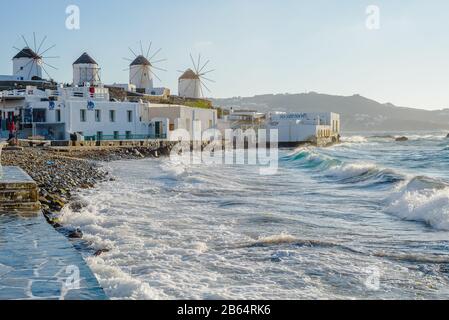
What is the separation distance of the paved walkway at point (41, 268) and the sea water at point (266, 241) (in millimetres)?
497

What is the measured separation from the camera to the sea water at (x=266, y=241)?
7.33m

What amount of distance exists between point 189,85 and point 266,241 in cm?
6638

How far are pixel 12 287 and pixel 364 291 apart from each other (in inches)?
170

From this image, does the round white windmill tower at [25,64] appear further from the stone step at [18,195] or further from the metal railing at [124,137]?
the stone step at [18,195]

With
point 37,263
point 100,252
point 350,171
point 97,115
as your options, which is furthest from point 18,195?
point 97,115

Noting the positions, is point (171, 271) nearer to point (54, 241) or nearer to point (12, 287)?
point (54, 241)

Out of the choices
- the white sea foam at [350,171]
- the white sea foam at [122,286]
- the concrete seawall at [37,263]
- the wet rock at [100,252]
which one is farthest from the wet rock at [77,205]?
the white sea foam at [350,171]

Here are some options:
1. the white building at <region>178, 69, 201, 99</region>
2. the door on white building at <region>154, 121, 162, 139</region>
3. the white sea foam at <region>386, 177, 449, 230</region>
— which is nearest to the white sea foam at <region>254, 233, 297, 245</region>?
the white sea foam at <region>386, 177, 449, 230</region>

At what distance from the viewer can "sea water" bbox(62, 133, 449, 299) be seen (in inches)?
289

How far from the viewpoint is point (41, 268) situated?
681 cm

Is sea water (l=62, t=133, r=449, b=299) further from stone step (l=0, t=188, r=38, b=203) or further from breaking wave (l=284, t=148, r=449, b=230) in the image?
stone step (l=0, t=188, r=38, b=203)

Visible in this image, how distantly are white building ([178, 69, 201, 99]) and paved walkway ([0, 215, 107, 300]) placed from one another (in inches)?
2629
